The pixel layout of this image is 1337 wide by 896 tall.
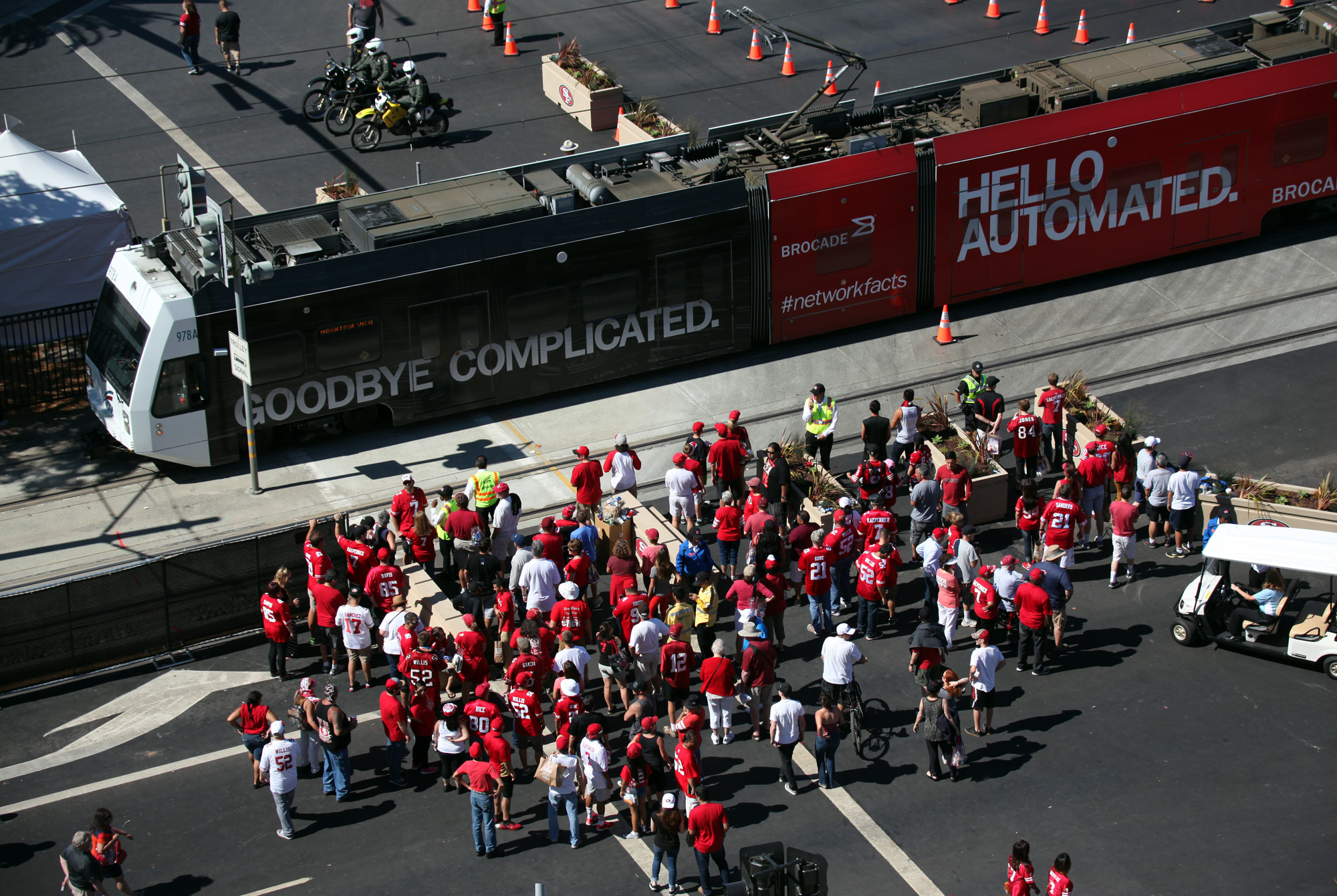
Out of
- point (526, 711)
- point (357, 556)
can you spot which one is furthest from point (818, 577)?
point (357, 556)

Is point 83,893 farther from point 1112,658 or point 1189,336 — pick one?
point 1189,336

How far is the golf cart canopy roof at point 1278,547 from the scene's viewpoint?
→ 18.0 m

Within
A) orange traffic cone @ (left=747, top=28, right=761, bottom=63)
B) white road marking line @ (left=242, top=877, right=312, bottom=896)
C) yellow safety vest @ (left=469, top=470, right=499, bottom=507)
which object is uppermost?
orange traffic cone @ (left=747, top=28, right=761, bottom=63)

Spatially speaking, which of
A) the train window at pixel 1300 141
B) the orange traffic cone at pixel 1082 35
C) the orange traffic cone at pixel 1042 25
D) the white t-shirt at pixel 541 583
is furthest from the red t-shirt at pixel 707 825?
the orange traffic cone at pixel 1042 25

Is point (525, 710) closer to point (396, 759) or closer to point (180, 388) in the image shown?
point (396, 759)

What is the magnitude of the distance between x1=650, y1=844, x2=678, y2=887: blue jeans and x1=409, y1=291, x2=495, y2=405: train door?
1093cm

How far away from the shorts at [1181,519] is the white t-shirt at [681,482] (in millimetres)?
6456

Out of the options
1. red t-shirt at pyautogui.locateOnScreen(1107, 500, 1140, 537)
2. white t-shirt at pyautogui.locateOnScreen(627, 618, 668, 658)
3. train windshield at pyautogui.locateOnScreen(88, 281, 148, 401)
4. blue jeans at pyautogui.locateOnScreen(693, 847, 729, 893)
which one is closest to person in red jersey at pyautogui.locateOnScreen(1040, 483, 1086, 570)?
red t-shirt at pyautogui.locateOnScreen(1107, 500, 1140, 537)

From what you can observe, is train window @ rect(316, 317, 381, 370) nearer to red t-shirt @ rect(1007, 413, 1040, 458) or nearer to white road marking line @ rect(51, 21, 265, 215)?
white road marking line @ rect(51, 21, 265, 215)

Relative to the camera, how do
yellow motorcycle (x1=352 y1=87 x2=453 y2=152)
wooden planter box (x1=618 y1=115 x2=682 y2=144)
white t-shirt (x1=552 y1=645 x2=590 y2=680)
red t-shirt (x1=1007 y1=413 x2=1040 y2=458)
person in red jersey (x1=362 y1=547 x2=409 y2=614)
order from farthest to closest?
yellow motorcycle (x1=352 y1=87 x2=453 y2=152)
wooden planter box (x1=618 y1=115 x2=682 y2=144)
red t-shirt (x1=1007 y1=413 x2=1040 y2=458)
person in red jersey (x1=362 y1=547 x2=409 y2=614)
white t-shirt (x1=552 y1=645 x2=590 y2=680)

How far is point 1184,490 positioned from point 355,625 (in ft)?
35.5

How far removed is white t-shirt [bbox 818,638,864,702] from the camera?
1708cm

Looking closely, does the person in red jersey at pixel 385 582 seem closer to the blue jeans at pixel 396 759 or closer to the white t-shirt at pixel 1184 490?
the blue jeans at pixel 396 759

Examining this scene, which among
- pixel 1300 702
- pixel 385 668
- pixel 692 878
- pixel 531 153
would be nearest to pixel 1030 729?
pixel 1300 702
